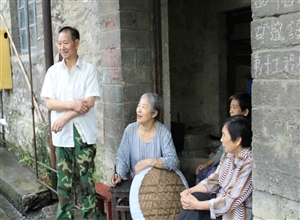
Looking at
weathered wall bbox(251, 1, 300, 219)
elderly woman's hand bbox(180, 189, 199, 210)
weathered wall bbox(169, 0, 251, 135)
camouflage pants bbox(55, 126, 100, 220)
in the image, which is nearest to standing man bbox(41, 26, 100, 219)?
camouflage pants bbox(55, 126, 100, 220)

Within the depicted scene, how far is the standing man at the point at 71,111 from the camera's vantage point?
10.9 feet

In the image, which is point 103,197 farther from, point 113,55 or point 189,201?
point 113,55

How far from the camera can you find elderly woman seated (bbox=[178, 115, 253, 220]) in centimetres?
262

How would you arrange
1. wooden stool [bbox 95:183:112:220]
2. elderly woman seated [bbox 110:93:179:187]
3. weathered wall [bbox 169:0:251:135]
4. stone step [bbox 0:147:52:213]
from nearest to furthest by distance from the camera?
elderly woman seated [bbox 110:93:179:187]
wooden stool [bbox 95:183:112:220]
stone step [bbox 0:147:52:213]
weathered wall [bbox 169:0:251:135]

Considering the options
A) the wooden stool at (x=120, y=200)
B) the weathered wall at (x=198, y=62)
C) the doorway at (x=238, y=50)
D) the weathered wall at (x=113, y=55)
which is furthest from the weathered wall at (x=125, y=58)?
the doorway at (x=238, y=50)

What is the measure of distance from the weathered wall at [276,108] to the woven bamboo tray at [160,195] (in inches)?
35.9

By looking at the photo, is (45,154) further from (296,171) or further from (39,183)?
(296,171)

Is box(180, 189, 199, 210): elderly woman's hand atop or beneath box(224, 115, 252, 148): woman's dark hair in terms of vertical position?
beneath

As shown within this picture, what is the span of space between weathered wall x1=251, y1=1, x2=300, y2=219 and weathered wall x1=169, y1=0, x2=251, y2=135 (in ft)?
10.6

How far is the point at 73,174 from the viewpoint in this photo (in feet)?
11.5

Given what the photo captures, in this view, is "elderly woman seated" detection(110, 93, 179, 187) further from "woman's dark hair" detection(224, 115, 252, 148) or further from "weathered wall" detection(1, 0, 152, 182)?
"woman's dark hair" detection(224, 115, 252, 148)

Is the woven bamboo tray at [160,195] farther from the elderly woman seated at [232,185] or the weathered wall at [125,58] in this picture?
the weathered wall at [125,58]

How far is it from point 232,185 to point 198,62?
3.37 m

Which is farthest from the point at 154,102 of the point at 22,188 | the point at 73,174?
the point at 22,188
